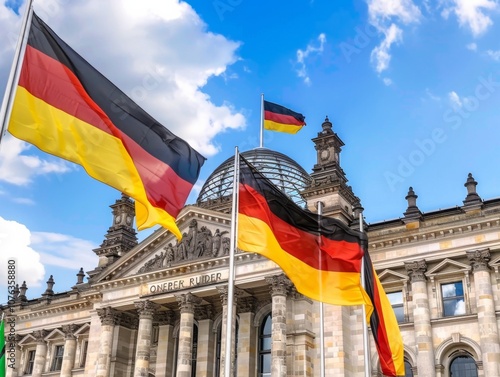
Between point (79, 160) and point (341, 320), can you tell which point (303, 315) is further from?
point (79, 160)

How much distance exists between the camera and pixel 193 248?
145ft

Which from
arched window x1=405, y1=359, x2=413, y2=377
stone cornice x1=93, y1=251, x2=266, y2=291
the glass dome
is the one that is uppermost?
the glass dome

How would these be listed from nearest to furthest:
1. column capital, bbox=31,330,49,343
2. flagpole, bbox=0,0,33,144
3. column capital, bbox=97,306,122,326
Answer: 1. flagpole, bbox=0,0,33,144
2. column capital, bbox=97,306,122,326
3. column capital, bbox=31,330,49,343

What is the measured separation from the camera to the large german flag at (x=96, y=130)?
52.2 ft

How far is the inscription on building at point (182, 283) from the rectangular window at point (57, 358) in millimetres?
13068

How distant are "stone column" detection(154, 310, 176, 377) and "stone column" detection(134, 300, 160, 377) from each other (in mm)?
1604

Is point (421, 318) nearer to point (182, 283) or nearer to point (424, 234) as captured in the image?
point (424, 234)

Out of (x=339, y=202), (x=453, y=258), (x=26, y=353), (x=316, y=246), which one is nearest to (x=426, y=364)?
(x=453, y=258)

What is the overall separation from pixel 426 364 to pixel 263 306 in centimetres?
1215

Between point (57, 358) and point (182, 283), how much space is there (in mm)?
16809

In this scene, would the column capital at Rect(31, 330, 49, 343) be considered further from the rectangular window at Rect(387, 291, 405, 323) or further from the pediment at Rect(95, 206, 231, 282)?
the rectangular window at Rect(387, 291, 405, 323)

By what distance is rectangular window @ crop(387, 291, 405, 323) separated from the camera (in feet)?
123

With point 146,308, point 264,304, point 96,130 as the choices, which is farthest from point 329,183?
point 96,130

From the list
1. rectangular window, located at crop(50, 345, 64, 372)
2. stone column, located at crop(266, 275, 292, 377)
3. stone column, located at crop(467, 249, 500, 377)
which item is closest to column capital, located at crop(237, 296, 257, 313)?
stone column, located at crop(266, 275, 292, 377)
